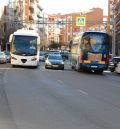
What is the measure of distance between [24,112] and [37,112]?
363mm

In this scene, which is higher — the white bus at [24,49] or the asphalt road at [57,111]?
the white bus at [24,49]

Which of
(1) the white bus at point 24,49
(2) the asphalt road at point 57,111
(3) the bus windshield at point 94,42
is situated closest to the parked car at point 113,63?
(3) the bus windshield at point 94,42

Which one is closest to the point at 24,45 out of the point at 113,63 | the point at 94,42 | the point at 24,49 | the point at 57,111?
the point at 24,49

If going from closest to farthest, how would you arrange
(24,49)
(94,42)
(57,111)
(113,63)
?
1. (57,111)
2. (94,42)
3. (24,49)
4. (113,63)

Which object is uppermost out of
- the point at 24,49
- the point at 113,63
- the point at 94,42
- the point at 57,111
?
the point at 94,42

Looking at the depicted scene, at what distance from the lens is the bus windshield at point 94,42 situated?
40.2 meters

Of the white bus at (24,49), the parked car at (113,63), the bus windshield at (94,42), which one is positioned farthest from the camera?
the white bus at (24,49)

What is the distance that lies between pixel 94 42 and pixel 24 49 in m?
8.43

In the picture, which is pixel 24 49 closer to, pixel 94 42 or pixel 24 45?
pixel 24 45

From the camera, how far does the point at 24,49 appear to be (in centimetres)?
4581

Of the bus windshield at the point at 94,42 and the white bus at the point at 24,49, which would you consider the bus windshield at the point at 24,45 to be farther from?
the bus windshield at the point at 94,42

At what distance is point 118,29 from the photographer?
11381 cm

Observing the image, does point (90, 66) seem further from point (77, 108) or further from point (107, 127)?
point (107, 127)

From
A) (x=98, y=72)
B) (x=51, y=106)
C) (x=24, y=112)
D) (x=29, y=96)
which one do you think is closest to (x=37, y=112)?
(x=24, y=112)
